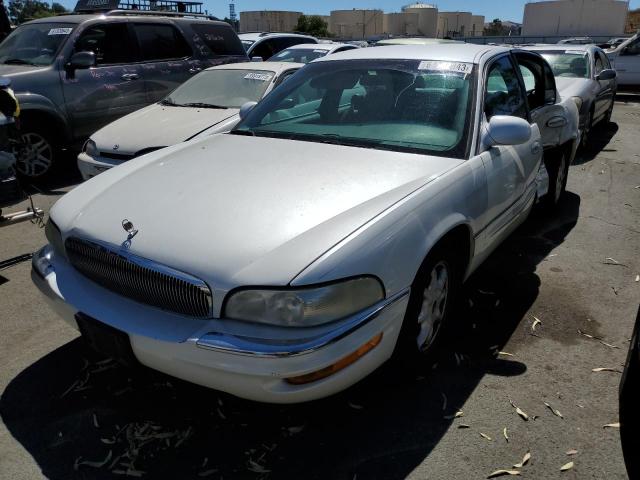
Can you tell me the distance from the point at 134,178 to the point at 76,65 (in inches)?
182

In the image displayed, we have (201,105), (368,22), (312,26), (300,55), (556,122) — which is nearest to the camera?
(556,122)

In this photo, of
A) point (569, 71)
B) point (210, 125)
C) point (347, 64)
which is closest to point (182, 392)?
Answer: point (347, 64)

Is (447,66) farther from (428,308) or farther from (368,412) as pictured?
(368,412)

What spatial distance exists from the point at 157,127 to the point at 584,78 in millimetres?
6628

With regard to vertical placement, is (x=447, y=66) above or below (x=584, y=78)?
above

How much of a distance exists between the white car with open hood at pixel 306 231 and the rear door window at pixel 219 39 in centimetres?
532

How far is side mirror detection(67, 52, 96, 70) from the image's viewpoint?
6668mm

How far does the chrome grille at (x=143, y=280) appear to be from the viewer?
2182 mm

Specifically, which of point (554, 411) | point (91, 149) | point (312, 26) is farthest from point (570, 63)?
point (312, 26)

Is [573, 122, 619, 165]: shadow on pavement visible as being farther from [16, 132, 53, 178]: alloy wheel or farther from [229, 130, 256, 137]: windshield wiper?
[16, 132, 53, 178]: alloy wheel

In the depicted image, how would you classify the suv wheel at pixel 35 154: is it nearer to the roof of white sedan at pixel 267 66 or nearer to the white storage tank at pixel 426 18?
the roof of white sedan at pixel 267 66

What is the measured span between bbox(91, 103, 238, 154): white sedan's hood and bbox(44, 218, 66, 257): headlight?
266cm

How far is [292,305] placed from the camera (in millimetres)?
2094

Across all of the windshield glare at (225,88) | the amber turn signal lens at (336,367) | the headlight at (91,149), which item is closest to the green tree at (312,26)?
the windshield glare at (225,88)
